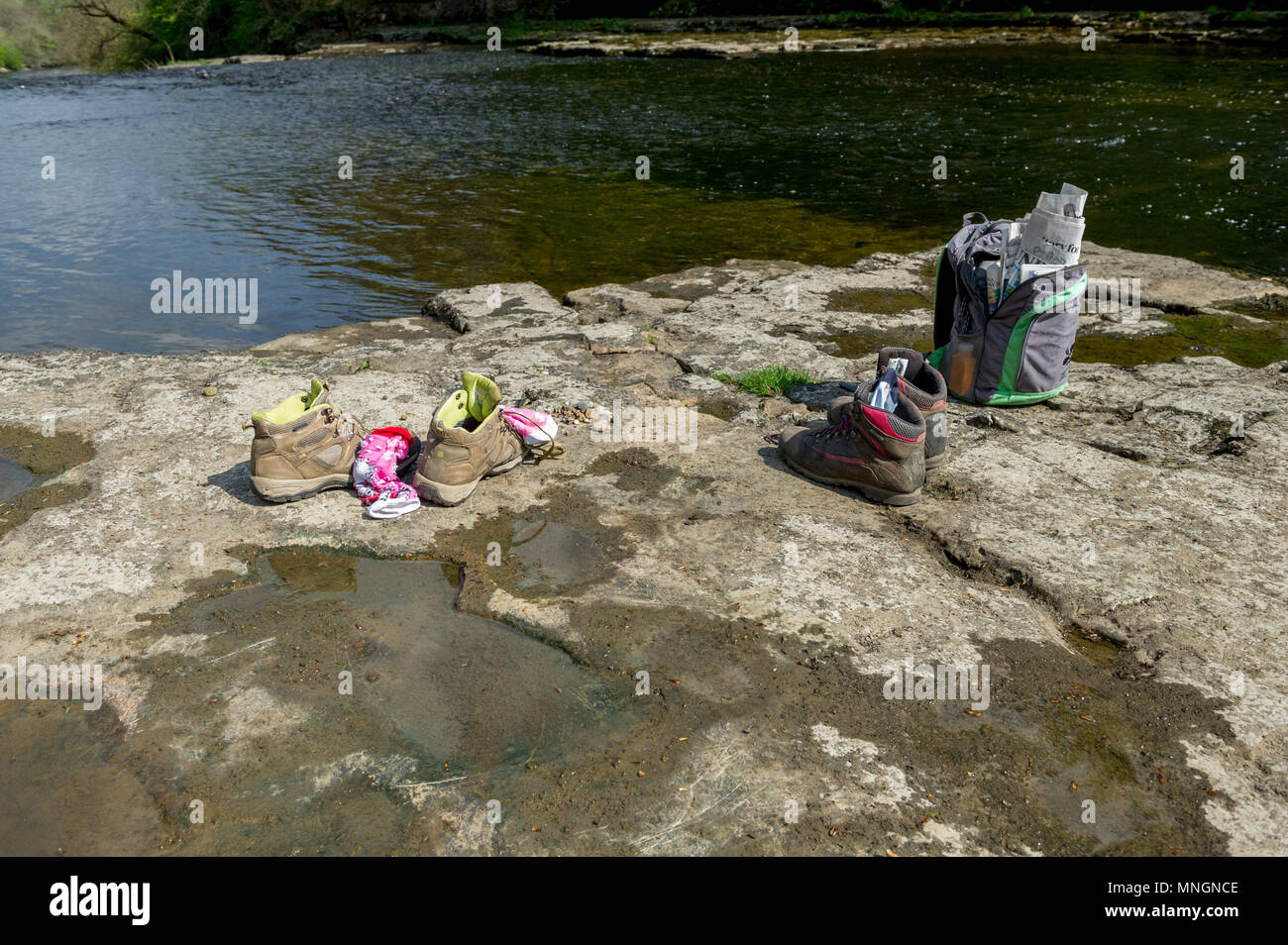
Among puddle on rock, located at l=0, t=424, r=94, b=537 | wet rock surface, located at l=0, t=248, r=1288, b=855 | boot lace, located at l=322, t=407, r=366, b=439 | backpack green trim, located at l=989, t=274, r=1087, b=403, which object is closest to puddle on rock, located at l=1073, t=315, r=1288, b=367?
wet rock surface, located at l=0, t=248, r=1288, b=855

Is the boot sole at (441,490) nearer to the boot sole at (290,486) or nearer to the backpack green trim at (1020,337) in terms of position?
the boot sole at (290,486)

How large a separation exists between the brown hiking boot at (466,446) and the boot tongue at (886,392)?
171 centimetres

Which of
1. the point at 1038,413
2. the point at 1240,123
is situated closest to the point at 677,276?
the point at 1038,413

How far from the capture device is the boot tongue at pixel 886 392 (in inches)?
165

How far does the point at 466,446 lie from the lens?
4.09 metres

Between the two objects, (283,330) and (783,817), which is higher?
(283,330)

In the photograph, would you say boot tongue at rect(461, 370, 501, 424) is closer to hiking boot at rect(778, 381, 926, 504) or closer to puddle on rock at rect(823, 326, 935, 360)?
hiking boot at rect(778, 381, 926, 504)

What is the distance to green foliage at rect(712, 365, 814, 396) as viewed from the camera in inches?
211

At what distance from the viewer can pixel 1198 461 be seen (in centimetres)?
443

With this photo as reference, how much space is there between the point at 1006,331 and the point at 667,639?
2.92 meters

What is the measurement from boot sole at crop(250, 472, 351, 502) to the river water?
3.96 m

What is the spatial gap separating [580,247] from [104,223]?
6.00 meters
